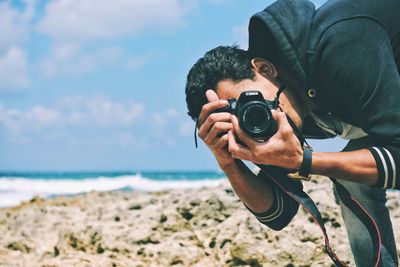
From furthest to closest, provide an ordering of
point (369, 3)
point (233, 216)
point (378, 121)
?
point (233, 216) → point (369, 3) → point (378, 121)

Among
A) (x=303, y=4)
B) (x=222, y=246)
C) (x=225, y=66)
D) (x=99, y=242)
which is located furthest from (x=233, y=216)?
(x=303, y=4)

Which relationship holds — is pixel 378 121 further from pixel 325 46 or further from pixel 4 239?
pixel 4 239

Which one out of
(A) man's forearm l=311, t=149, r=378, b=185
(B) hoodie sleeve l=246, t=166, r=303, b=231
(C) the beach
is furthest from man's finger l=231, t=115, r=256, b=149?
(C) the beach

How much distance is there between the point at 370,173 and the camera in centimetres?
199

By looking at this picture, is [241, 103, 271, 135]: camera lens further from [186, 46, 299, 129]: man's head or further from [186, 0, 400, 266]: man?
[186, 46, 299, 129]: man's head

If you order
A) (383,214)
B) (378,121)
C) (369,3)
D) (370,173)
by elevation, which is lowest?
(383,214)

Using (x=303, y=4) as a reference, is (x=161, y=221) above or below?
below

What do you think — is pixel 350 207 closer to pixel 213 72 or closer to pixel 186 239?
pixel 213 72

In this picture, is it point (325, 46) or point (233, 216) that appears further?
point (233, 216)

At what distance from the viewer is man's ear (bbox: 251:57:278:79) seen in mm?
2297

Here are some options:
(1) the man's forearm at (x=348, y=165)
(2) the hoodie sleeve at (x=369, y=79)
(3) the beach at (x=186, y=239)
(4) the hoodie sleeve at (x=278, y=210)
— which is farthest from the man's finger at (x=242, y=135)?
(3) the beach at (x=186, y=239)

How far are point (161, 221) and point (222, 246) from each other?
0.67m

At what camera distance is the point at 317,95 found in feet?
6.90

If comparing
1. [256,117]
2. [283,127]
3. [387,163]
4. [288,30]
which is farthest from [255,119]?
[387,163]
